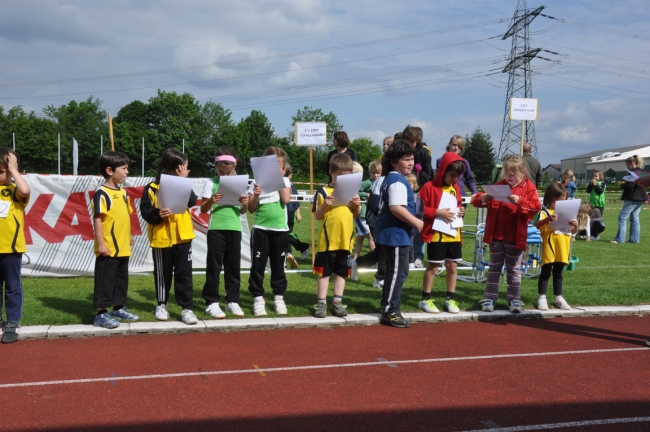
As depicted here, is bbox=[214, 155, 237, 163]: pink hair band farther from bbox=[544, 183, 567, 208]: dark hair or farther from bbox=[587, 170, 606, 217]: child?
bbox=[587, 170, 606, 217]: child

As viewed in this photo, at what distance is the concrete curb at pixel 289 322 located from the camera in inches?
247

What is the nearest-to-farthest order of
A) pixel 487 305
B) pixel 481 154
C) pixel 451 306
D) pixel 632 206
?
pixel 451 306
pixel 487 305
pixel 632 206
pixel 481 154

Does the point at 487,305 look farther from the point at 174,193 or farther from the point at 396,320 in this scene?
the point at 174,193

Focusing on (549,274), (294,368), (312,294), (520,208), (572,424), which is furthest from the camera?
(312,294)

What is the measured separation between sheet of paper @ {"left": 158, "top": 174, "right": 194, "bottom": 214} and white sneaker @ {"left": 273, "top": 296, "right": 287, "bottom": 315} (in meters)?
1.64

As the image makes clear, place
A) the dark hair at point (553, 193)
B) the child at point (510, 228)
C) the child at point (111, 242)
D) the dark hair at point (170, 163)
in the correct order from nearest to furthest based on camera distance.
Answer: the child at point (111, 242) → the dark hair at point (170, 163) → the child at point (510, 228) → the dark hair at point (553, 193)

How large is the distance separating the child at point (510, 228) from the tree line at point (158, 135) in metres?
64.6

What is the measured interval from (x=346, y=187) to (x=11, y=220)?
3429 mm

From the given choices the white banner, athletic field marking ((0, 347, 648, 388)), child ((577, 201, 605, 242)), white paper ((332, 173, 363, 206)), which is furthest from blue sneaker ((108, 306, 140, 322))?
child ((577, 201, 605, 242))

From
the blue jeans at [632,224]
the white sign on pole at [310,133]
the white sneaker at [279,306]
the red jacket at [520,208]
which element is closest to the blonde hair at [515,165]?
the red jacket at [520,208]

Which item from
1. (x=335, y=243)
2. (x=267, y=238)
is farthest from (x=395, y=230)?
(x=267, y=238)

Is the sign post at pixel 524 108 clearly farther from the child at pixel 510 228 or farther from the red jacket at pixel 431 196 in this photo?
the red jacket at pixel 431 196

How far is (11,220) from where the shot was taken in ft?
19.9

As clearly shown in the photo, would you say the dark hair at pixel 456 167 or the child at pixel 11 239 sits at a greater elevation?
the dark hair at pixel 456 167
